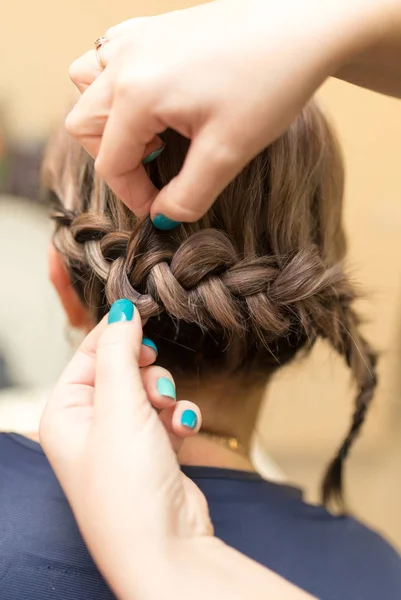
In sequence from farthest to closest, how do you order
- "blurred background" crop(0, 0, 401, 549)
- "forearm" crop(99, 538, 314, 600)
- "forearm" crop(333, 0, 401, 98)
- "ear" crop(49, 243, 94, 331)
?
"blurred background" crop(0, 0, 401, 549) → "ear" crop(49, 243, 94, 331) → "forearm" crop(333, 0, 401, 98) → "forearm" crop(99, 538, 314, 600)

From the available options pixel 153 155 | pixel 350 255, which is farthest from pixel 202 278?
pixel 350 255

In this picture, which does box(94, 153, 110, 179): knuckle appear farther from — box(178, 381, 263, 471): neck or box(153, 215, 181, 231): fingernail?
box(178, 381, 263, 471): neck

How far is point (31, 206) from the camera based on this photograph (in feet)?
4.36

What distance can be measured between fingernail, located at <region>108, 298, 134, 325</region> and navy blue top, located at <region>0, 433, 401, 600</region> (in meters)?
0.27

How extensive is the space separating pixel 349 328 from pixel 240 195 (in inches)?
11.8

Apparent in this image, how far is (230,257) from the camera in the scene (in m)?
0.62

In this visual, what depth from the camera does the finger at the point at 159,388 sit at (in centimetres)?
57

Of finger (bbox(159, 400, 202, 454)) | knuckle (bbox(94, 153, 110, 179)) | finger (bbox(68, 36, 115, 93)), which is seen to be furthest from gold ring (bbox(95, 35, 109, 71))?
finger (bbox(159, 400, 202, 454))

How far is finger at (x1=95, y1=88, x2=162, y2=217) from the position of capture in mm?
511

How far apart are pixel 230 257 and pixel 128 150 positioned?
0.17 metres

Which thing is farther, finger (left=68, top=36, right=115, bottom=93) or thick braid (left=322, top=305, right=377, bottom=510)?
thick braid (left=322, top=305, right=377, bottom=510)

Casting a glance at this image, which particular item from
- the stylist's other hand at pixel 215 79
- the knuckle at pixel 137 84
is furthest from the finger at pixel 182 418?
the knuckle at pixel 137 84

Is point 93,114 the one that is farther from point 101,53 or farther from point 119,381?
point 119,381

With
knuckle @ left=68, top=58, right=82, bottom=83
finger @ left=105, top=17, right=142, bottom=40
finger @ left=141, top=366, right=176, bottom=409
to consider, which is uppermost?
finger @ left=105, top=17, right=142, bottom=40
